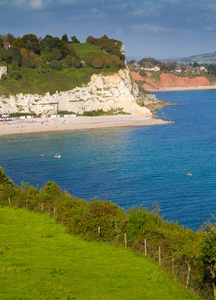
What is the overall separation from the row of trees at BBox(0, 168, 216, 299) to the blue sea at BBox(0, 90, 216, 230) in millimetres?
6586

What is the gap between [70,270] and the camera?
1845 cm

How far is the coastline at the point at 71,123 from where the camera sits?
3738 inches

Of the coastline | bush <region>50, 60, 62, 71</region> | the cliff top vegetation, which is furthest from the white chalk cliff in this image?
bush <region>50, 60, 62, 71</region>

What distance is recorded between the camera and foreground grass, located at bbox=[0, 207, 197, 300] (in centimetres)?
1576

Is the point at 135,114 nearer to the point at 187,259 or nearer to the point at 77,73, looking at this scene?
the point at 77,73

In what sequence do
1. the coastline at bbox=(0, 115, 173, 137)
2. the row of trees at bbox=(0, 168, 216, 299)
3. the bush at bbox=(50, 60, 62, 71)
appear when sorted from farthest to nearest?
the bush at bbox=(50, 60, 62, 71) < the coastline at bbox=(0, 115, 173, 137) < the row of trees at bbox=(0, 168, 216, 299)

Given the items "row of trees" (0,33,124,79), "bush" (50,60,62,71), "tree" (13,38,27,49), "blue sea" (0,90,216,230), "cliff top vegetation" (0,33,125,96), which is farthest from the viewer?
"tree" (13,38,27,49)

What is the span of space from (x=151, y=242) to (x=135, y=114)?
96741 mm

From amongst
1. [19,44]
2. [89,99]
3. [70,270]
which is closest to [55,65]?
[19,44]

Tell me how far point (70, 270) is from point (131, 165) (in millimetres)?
44389

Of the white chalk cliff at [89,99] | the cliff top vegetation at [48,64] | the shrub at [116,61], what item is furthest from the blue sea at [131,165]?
the shrub at [116,61]

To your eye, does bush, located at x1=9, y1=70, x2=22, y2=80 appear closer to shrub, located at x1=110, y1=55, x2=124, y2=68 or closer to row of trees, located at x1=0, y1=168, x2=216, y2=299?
shrub, located at x1=110, y1=55, x2=124, y2=68

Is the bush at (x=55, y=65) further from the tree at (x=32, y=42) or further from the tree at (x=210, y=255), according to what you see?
the tree at (x=210, y=255)

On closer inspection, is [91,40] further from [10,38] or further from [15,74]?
[15,74]
